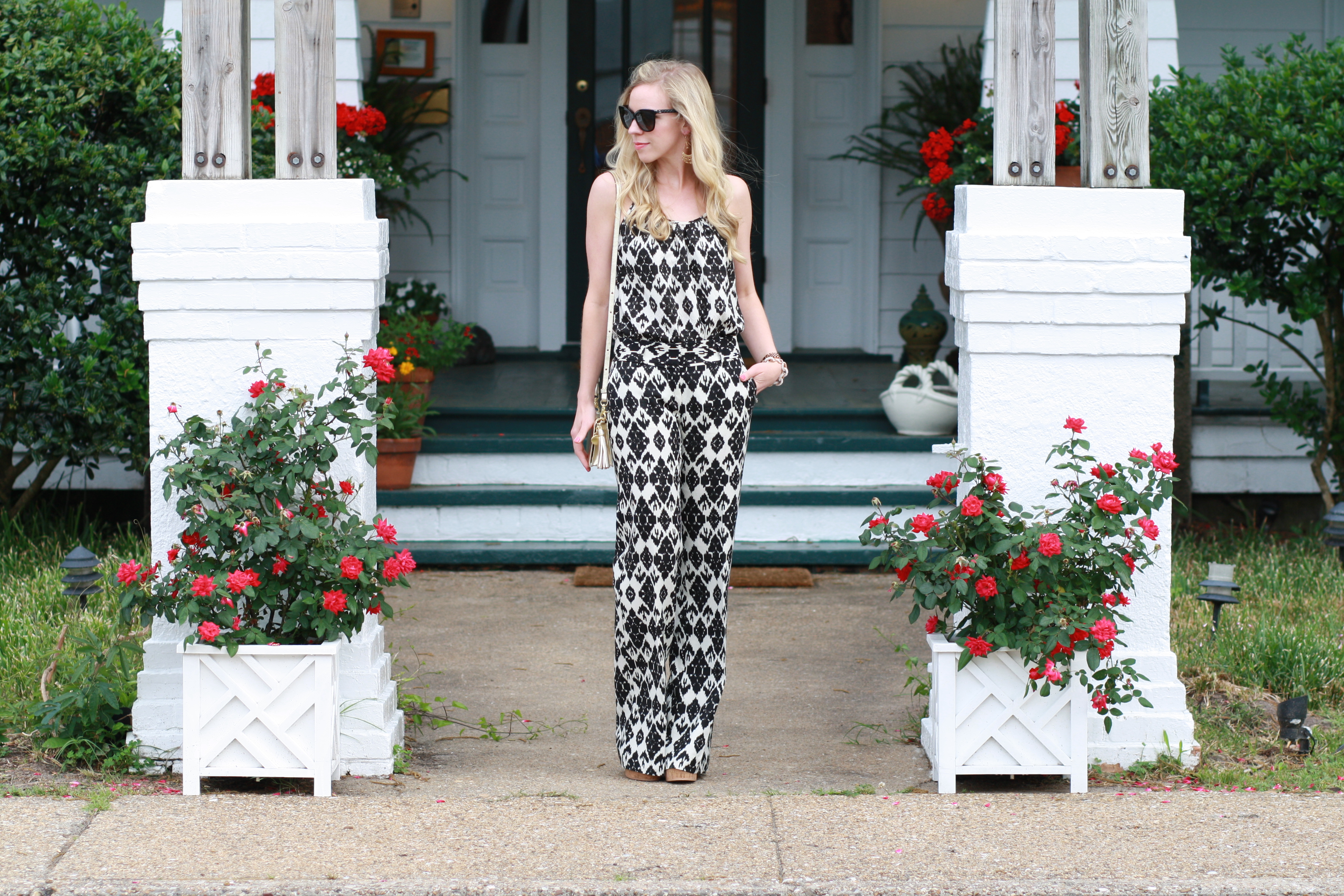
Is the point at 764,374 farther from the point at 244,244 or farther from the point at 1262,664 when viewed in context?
the point at 1262,664

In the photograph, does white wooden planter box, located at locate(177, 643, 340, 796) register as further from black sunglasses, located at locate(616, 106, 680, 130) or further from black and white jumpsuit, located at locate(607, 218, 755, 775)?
black sunglasses, located at locate(616, 106, 680, 130)

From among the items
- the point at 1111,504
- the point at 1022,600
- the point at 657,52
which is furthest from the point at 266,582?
the point at 657,52

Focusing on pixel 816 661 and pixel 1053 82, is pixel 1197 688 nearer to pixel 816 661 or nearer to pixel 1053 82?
pixel 816 661

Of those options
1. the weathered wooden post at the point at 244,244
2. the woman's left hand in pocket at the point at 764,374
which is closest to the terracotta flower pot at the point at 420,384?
the weathered wooden post at the point at 244,244

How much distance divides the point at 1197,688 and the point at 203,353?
2.86 metres

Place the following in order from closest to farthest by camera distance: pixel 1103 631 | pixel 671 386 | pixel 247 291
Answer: pixel 1103 631 → pixel 671 386 → pixel 247 291

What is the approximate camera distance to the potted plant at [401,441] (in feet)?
19.7

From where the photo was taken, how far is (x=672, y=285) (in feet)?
10.9

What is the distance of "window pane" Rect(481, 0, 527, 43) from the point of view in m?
8.22

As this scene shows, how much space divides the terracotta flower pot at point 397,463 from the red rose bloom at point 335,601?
Result: 2847mm

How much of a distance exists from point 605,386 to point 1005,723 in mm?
1215

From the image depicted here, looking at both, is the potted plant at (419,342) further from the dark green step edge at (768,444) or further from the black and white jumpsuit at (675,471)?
the black and white jumpsuit at (675,471)

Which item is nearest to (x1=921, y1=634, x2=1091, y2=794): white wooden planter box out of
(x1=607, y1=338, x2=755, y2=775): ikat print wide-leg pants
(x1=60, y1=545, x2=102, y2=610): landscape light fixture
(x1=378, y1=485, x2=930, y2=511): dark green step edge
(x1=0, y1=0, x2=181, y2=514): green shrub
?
(x1=607, y1=338, x2=755, y2=775): ikat print wide-leg pants

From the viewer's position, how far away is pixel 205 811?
10.1 feet
